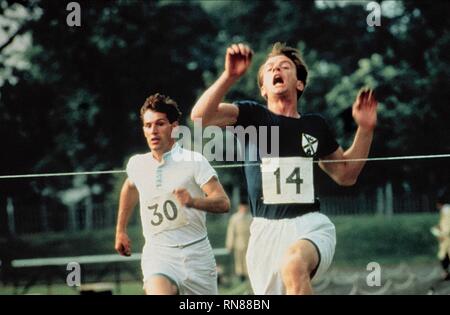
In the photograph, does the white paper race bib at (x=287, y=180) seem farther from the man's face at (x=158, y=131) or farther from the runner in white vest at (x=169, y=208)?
the man's face at (x=158, y=131)

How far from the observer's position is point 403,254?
1239 centimetres

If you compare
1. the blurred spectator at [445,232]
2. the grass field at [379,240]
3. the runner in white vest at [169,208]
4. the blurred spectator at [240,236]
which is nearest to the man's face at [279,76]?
the runner in white vest at [169,208]

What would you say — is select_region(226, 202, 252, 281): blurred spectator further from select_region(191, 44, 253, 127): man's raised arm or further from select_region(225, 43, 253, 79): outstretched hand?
select_region(225, 43, 253, 79): outstretched hand

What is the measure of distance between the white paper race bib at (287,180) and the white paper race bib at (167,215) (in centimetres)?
45

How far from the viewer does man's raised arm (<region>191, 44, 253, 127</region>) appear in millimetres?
3770

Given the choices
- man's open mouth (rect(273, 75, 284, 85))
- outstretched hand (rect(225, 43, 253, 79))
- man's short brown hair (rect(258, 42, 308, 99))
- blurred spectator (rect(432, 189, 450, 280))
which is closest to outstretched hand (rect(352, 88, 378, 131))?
man's short brown hair (rect(258, 42, 308, 99))

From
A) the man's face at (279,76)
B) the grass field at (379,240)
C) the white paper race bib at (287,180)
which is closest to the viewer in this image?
the white paper race bib at (287,180)

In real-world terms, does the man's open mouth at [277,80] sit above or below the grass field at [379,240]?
above

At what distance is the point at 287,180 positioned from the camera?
4188mm

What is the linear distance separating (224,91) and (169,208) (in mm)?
783

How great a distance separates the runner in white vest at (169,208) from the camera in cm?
429

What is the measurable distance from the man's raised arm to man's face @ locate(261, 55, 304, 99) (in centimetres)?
25
